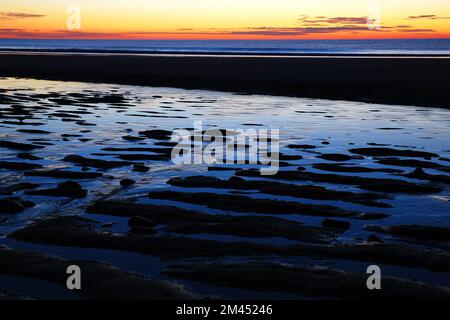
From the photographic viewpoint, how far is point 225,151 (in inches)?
364

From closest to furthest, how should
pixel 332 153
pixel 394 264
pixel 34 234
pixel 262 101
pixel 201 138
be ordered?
1. pixel 394 264
2. pixel 34 234
3. pixel 332 153
4. pixel 201 138
5. pixel 262 101

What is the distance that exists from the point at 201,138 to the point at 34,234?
5892mm

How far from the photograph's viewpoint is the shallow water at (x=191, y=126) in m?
Answer: 5.55


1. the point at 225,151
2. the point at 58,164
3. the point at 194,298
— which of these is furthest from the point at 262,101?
the point at 194,298

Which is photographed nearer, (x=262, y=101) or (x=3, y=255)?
(x=3, y=255)

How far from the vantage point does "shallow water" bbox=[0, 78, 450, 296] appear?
5555 mm

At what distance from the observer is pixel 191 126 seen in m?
12.2

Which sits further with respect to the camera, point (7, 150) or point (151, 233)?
point (7, 150)
